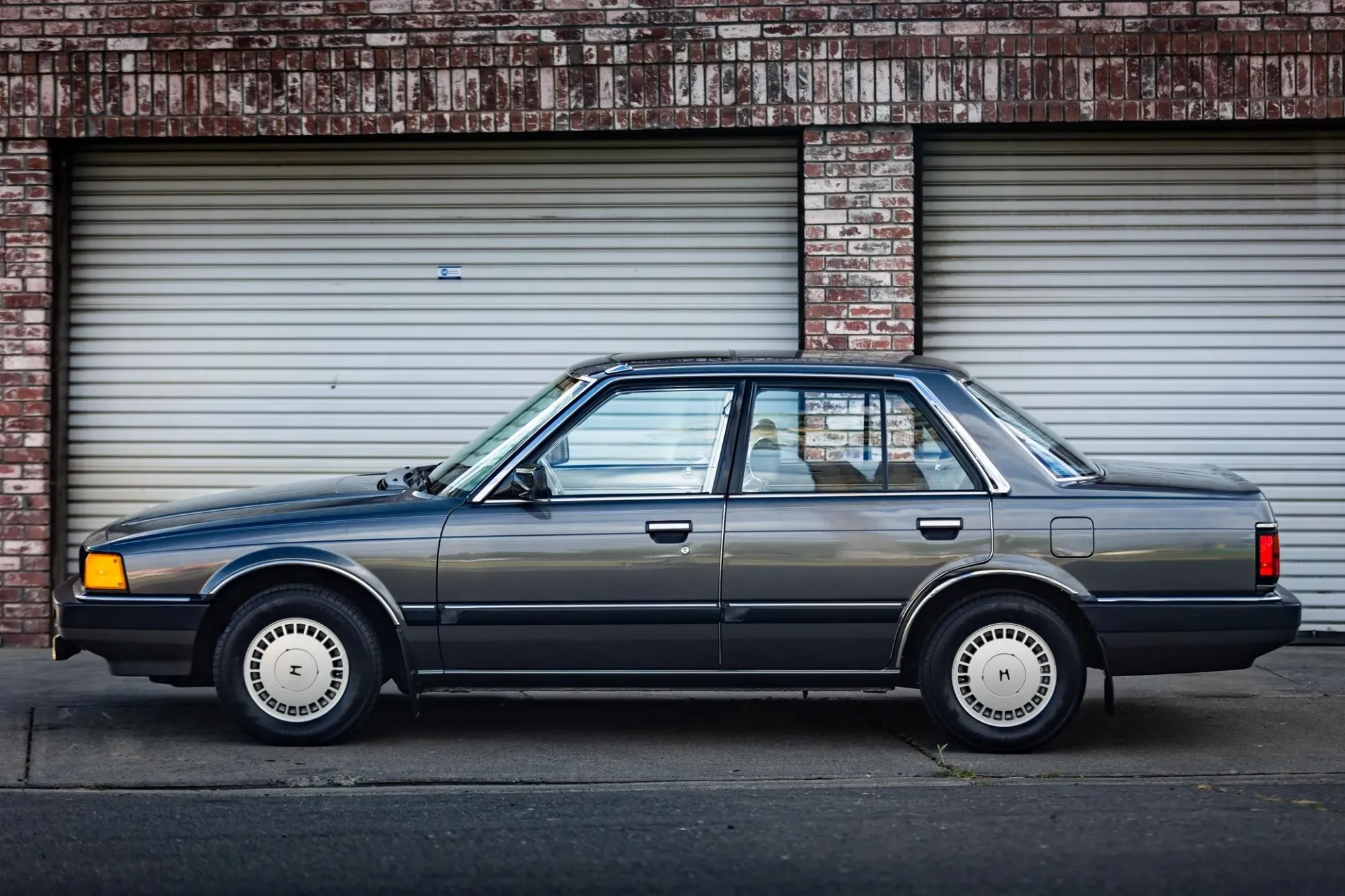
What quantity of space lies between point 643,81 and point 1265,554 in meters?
4.76

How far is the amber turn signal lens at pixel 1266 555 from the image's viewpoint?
6379mm

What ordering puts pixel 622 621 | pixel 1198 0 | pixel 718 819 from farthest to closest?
pixel 1198 0 < pixel 622 621 < pixel 718 819

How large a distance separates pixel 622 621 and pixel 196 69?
509 centimetres

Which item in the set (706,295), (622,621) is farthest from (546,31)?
(622,621)

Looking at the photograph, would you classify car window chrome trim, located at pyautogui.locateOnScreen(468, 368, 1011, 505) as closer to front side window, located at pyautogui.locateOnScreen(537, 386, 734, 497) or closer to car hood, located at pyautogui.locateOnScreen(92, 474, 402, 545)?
front side window, located at pyautogui.locateOnScreen(537, 386, 734, 497)

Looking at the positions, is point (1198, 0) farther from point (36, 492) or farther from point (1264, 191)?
point (36, 492)

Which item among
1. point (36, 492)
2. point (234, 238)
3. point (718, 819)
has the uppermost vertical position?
point (234, 238)

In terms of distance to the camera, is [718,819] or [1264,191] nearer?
[718,819]

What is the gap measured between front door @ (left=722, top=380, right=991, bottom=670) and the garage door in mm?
3410

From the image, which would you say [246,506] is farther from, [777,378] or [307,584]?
[777,378]

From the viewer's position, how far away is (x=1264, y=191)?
965 centimetres

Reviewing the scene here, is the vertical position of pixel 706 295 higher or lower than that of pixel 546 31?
lower

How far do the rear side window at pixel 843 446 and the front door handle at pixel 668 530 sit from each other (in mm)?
300

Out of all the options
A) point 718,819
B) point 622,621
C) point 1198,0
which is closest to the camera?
point 718,819
